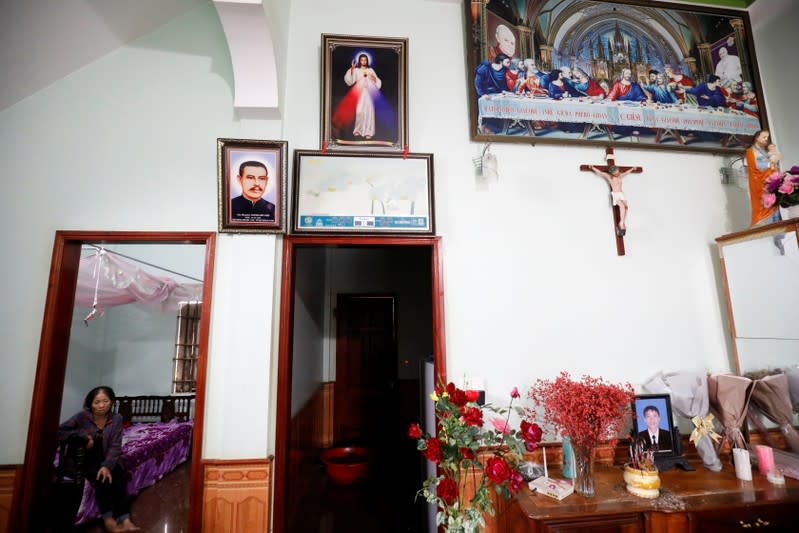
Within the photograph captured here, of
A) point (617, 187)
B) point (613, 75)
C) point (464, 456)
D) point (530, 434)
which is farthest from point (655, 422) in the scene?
point (613, 75)

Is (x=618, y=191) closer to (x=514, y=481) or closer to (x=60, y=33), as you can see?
(x=514, y=481)

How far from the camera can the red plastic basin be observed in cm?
394

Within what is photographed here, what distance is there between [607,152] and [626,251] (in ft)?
2.46

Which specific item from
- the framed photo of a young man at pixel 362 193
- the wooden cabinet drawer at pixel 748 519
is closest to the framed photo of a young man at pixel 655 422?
the wooden cabinet drawer at pixel 748 519

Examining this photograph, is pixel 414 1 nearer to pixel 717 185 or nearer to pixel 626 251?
pixel 626 251

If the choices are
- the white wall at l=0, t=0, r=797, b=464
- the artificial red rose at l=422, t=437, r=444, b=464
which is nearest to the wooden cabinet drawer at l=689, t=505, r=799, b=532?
the white wall at l=0, t=0, r=797, b=464

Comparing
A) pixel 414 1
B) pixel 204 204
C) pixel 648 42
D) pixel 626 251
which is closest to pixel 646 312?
pixel 626 251

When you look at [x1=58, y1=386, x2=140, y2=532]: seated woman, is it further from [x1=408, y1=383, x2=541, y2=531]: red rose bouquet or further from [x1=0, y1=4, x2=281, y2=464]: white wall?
[x1=408, y1=383, x2=541, y2=531]: red rose bouquet

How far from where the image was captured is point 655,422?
2.16 meters

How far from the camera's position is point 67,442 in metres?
3.22

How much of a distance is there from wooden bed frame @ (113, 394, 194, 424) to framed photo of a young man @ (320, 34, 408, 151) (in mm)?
4826

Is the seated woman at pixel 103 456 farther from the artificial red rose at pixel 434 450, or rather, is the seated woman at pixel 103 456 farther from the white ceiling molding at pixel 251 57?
the artificial red rose at pixel 434 450

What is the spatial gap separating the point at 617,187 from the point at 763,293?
3.67 feet

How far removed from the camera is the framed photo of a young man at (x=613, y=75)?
2.64 metres
